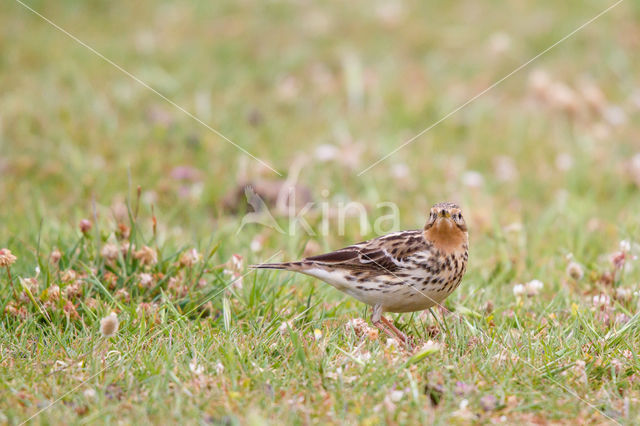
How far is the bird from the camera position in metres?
4.79

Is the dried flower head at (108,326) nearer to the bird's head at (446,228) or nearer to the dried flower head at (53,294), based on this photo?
the dried flower head at (53,294)

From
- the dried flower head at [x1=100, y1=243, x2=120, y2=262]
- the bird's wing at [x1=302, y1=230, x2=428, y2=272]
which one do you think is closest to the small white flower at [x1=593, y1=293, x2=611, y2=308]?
the bird's wing at [x1=302, y1=230, x2=428, y2=272]

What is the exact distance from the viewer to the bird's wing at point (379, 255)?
5.02m

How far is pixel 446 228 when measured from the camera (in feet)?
16.4

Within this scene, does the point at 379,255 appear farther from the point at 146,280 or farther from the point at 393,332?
the point at 146,280

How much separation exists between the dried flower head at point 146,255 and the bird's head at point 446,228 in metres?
1.74

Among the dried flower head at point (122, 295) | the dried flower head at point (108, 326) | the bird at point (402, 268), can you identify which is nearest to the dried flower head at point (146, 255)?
the dried flower head at point (122, 295)

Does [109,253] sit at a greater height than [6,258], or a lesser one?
lesser

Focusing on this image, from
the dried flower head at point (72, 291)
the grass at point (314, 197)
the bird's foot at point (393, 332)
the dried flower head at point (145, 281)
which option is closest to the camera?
the grass at point (314, 197)

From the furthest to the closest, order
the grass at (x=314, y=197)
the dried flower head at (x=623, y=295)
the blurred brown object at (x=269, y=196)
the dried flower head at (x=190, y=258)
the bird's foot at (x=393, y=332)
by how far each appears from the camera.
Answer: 1. the blurred brown object at (x=269, y=196)
2. the dried flower head at (x=623, y=295)
3. the dried flower head at (x=190, y=258)
4. the bird's foot at (x=393, y=332)
5. the grass at (x=314, y=197)

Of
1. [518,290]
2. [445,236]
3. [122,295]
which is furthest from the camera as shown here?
[518,290]

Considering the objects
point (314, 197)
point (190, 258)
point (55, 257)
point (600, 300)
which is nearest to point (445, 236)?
point (600, 300)

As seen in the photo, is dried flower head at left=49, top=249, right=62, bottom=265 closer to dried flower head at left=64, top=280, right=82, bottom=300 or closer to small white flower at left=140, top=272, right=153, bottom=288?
dried flower head at left=64, top=280, right=82, bottom=300

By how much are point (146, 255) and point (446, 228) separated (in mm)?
1907
